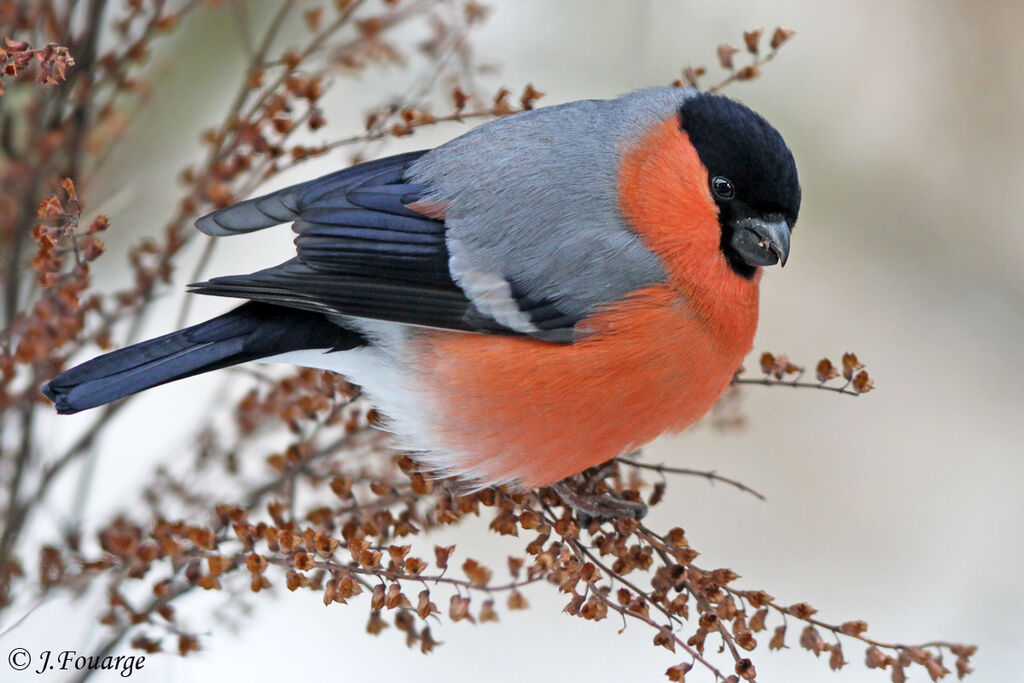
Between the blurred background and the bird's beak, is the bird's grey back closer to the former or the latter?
the bird's beak

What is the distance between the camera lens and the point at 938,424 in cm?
252

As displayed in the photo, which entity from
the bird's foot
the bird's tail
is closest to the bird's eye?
the bird's foot

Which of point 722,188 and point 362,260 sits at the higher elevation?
point 722,188

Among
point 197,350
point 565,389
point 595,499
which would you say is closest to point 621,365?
point 565,389

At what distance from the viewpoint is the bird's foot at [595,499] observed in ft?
4.48

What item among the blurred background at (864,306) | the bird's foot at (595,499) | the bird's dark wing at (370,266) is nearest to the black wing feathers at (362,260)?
the bird's dark wing at (370,266)

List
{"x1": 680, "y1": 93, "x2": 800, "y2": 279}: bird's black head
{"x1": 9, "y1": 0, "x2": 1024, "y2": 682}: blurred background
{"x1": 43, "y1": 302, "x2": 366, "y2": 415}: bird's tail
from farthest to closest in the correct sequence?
1. {"x1": 9, "y1": 0, "x2": 1024, "y2": 682}: blurred background
2. {"x1": 680, "y1": 93, "x2": 800, "y2": 279}: bird's black head
3. {"x1": 43, "y1": 302, "x2": 366, "y2": 415}: bird's tail

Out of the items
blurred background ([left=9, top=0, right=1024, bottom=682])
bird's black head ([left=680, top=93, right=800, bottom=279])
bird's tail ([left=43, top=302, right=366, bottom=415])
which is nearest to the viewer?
bird's tail ([left=43, top=302, right=366, bottom=415])

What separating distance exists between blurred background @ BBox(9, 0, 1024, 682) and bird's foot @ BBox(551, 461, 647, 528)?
2.98 ft

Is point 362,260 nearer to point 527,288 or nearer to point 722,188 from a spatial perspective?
point 527,288

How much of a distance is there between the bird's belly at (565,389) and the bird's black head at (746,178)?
119 millimetres

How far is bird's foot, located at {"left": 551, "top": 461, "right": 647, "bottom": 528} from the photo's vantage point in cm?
136

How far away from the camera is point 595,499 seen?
139 centimetres

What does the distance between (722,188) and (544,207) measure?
223 mm
